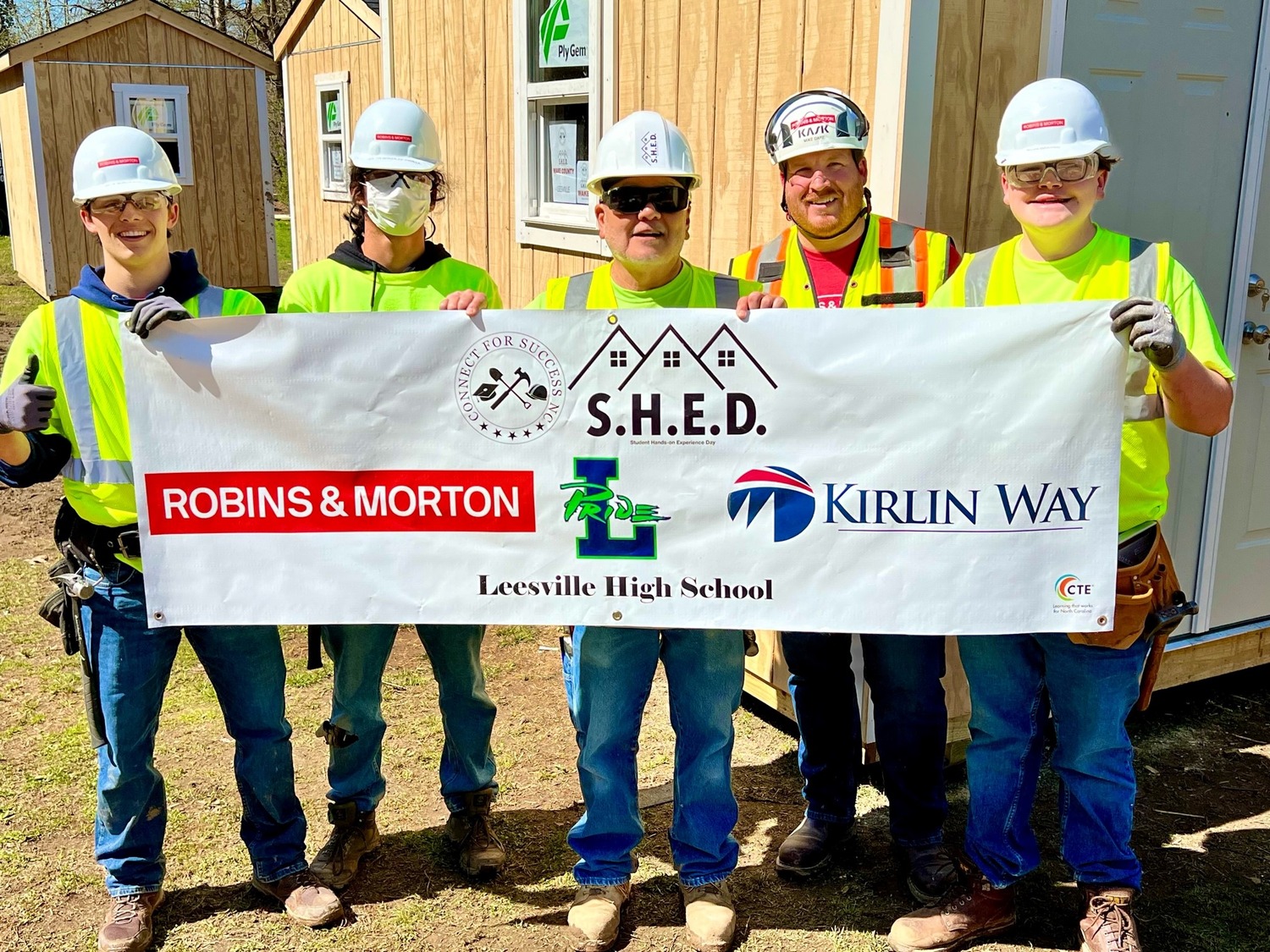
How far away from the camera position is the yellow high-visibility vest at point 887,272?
3289 millimetres

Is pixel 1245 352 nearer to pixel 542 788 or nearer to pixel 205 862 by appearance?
pixel 542 788

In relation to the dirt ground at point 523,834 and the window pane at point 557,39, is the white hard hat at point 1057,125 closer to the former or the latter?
the dirt ground at point 523,834

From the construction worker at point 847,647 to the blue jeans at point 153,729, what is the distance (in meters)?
1.58

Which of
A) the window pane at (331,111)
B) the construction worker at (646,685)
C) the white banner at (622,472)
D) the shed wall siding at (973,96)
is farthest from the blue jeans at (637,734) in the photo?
the window pane at (331,111)

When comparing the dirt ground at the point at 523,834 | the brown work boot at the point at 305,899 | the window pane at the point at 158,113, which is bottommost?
the dirt ground at the point at 523,834

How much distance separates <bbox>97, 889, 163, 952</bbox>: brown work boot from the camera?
10.6 ft

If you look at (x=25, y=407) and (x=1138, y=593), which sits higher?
(x=25, y=407)

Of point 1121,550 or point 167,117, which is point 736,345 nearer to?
point 1121,550

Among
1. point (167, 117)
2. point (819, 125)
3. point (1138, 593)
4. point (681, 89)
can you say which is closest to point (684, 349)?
point (819, 125)

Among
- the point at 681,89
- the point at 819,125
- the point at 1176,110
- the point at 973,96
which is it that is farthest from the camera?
the point at 681,89

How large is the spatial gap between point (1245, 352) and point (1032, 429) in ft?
6.84

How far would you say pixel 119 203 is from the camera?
9.86ft

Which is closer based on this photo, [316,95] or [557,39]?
[557,39]

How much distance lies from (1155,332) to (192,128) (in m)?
14.7
